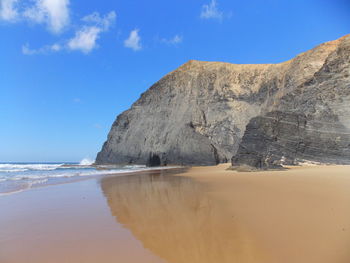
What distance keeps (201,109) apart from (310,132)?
73.0ft

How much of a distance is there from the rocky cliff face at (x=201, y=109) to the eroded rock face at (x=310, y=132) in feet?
19.3

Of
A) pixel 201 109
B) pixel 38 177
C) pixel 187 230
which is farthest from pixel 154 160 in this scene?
pixel 187 230

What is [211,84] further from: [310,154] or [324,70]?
[310,154]

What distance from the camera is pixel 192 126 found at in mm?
37406

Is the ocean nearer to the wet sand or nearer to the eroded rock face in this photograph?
the wet sand

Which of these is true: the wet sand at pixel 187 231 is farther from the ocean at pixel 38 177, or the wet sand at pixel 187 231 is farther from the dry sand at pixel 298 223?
the ocean at pixel 38 177

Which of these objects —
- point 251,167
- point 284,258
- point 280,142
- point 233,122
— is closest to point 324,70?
point 280,142

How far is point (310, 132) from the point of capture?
1833 cm

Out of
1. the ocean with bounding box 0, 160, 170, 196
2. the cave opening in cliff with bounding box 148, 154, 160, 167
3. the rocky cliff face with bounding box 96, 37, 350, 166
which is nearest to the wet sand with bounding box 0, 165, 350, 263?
the ocean with bounding box 0, 160, 170, 196

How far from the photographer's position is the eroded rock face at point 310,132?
17156mm

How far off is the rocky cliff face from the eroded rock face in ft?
19.3

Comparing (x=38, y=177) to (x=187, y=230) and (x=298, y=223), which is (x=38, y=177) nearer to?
(x=187, y=230)

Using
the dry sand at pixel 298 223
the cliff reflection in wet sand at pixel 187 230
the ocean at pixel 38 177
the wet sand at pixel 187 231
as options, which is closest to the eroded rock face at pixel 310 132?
the dry sand at pixel 298 223

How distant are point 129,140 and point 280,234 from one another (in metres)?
39.4
